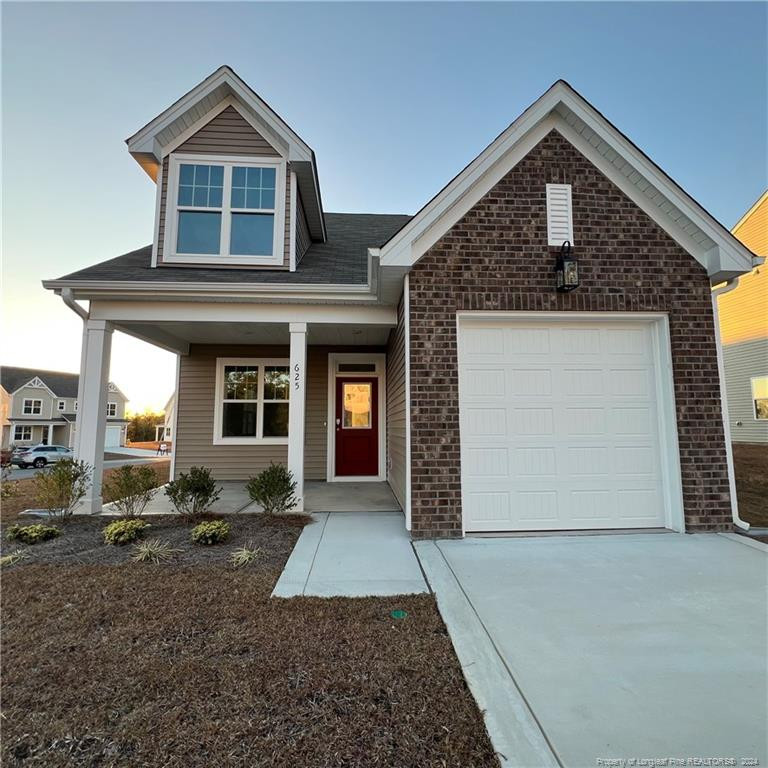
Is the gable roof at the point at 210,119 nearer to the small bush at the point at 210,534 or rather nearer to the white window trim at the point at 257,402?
the white window trim at the point at 257,402

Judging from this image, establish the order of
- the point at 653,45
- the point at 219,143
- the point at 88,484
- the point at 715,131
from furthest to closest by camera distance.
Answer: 1. the point at 715,131
2. the point at 653,45
3. the point at 219,143
4. the point at 88,484

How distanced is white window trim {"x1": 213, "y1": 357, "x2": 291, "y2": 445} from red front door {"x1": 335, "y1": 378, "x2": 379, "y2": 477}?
1.22m

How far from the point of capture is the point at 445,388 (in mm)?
4773

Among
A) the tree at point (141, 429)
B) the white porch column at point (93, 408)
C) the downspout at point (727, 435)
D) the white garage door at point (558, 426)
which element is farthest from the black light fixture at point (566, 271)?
the tree at point (141, 429)

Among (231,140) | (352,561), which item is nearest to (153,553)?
(352,561)

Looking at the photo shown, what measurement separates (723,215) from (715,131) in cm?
1051

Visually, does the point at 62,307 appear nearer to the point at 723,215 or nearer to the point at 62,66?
the point at 62,66

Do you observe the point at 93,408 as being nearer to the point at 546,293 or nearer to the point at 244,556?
the point at 244,556

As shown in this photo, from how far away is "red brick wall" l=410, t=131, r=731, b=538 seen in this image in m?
4.72

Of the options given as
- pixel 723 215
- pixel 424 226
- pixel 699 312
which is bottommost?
pixel 699 312

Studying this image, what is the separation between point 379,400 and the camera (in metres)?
8.57

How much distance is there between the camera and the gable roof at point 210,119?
6434 millimetres

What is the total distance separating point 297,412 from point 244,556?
2242mm

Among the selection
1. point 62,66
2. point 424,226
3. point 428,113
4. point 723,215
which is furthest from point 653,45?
point 723,215
